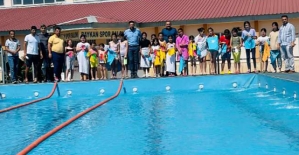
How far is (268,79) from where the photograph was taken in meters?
14.0

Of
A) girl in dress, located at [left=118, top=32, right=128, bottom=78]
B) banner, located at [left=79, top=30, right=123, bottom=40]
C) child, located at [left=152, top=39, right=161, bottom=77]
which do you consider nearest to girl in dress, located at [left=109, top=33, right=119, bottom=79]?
girl in dress, located at [left=118, top=32, right=128, bottom=78]

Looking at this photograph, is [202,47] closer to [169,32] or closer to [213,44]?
[213,44]

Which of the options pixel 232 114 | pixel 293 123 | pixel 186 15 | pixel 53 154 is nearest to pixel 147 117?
pixel 232 114

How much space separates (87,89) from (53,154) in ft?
28.6

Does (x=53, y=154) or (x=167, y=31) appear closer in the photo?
(x=53, y=154)

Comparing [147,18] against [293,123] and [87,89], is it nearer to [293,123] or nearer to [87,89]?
[87,89]

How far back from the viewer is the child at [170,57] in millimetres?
17139

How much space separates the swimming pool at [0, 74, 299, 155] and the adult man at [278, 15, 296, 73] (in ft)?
3.32

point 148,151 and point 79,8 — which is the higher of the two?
point 79,8

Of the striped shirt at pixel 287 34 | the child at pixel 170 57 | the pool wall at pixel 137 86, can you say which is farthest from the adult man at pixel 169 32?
the striped shirt at pixel 287 34

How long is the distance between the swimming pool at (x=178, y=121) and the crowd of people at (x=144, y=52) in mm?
1500

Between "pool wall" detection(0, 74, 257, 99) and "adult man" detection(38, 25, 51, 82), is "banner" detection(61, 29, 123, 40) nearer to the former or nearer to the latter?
"adult man" detection(38, 25, 51, 82)

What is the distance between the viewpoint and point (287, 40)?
15.2 metres

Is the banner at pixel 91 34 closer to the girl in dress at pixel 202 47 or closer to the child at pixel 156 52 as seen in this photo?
the child at pixel 156 52
